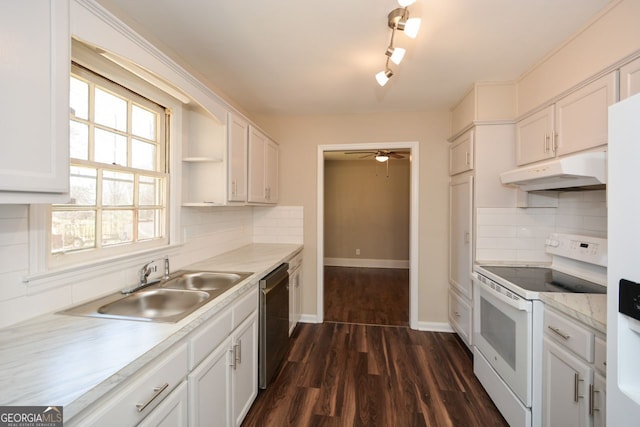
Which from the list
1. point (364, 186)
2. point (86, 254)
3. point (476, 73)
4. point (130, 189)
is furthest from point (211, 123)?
point (364, 186)

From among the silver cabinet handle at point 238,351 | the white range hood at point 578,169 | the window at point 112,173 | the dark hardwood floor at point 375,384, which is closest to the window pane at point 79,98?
the window at point 112,173

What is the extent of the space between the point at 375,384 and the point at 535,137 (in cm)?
229

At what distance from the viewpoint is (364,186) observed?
20.7 feet

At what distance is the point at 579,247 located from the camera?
1919 mm

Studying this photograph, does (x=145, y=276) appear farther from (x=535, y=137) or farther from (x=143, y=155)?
(x=535, y=137)

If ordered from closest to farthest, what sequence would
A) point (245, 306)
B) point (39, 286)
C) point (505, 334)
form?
point (39, 286), point (245, 306), point (505, 334)

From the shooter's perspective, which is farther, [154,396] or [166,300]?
[166,300]

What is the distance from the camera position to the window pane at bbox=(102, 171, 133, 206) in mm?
1566

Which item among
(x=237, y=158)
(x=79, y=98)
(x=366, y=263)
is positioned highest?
(x=79, y=98)

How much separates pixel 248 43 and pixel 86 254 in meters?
1.64

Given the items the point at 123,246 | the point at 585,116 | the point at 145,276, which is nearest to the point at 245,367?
the point at 145,276

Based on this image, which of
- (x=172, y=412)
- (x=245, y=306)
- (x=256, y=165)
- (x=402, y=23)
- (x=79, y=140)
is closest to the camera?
(x=172, y=412)

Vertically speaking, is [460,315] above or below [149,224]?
below

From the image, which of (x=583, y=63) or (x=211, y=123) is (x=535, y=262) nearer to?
(x=583, y=63)
